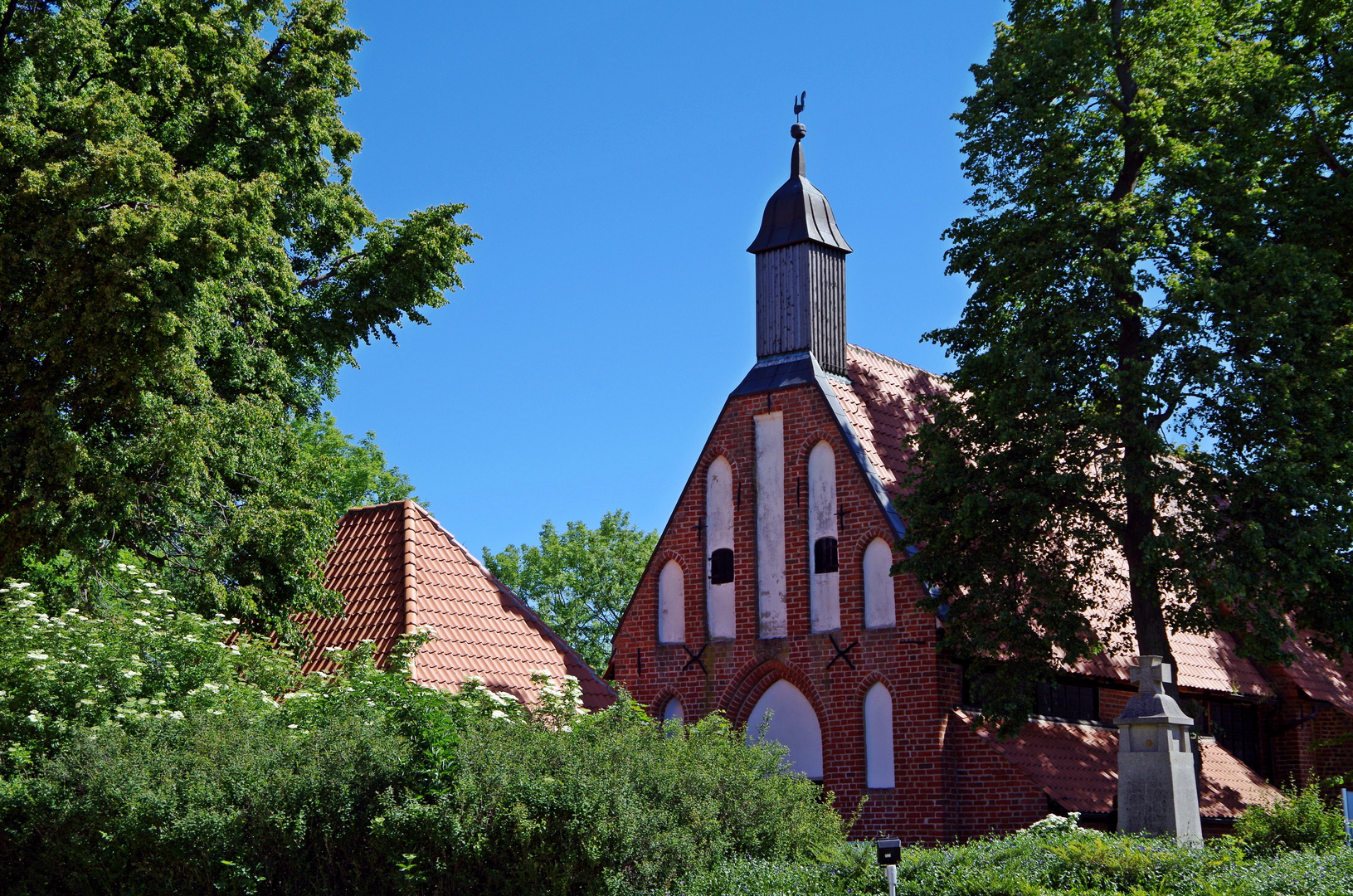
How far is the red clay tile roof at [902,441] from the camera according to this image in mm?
21516

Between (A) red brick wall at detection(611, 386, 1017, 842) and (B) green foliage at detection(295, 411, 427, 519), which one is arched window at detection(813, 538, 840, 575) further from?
(B) green foliage at detection(295, 411, 427, 519)

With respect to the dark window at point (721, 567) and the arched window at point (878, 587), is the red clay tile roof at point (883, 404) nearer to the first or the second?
the arched window at point (878, 587)

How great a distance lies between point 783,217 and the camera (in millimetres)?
23219

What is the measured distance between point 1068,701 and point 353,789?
1334 centimetres

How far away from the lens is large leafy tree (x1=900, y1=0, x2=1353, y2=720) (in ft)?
53.2

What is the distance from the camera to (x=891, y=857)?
9.48m

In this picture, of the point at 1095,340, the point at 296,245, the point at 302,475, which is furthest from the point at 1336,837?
the point at 296,245

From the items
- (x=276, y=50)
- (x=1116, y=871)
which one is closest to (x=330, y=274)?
(x=276, y=50)

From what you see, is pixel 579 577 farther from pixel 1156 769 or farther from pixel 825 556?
pixel 1156 769

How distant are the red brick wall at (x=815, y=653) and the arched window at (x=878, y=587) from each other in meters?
0.11

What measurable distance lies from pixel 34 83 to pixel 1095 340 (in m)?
13.8

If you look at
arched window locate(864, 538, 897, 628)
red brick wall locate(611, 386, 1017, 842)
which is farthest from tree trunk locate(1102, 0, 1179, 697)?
arched window locate(864, 538, 897, 628)

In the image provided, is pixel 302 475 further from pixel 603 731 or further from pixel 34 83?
pixel 603 731

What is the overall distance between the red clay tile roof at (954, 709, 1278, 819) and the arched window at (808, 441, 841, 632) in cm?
255
